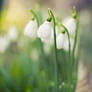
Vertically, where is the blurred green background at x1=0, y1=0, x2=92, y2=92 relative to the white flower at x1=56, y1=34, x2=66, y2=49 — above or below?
below

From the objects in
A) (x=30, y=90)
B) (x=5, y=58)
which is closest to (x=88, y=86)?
(x=30, y=90)

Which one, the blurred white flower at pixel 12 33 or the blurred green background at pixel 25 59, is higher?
the blurred white flower at pixel 12 33

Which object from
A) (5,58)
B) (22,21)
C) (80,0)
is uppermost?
(80,0)

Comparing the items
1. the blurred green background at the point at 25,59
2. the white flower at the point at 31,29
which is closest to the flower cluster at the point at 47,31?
the white flower at the point at 31,29

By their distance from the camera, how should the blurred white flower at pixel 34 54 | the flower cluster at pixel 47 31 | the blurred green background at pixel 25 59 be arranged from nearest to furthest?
1. the flower cluster at pixel 47 31
2. the blurred green background at pixel 25 59
3. the blurred white flower at pixel 34 54

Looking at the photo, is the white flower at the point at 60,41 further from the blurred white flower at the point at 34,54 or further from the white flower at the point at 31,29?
the blurred white flower at the point at 34,54

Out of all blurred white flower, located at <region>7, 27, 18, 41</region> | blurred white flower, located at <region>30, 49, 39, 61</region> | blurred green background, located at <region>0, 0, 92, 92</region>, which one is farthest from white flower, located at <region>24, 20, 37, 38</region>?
blurred white flower, located at <region>30, 49, 39, 61</region>

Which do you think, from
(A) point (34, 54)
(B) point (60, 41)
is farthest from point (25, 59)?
(B) point (60, 41)

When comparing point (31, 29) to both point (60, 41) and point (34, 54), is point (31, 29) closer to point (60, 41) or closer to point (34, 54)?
point (60, 41)

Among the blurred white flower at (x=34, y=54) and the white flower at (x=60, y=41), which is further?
the blurred white flower at (x=34, y=54)

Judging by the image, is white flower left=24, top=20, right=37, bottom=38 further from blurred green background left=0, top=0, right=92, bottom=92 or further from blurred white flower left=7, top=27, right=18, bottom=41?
blurred white flower left=7, top=27, right=18, bottom=41

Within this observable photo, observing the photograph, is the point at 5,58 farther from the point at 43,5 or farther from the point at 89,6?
the point at 43,5
